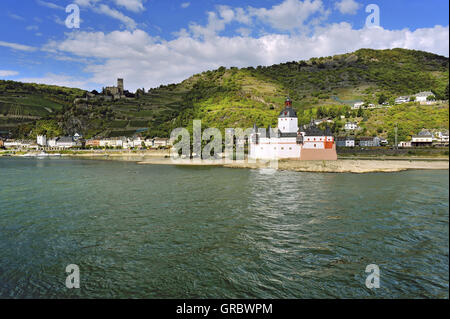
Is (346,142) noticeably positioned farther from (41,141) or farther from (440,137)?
(41,141)

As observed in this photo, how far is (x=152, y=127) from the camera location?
152750mm

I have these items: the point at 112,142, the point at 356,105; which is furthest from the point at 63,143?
the point at 356,105

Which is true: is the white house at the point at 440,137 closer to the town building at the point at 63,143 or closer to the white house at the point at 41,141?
the town building at the point at 63,143

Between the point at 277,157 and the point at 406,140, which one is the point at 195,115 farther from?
the point at 406,140

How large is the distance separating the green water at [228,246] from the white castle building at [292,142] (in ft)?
134

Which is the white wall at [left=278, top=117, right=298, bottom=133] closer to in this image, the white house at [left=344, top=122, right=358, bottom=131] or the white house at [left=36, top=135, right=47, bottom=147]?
the white house at [left=344, top=122, right=358, bottom=131]

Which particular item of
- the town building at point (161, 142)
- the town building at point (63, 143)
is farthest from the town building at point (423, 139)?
the town building at point (63, 143)

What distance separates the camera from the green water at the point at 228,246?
32.4ft

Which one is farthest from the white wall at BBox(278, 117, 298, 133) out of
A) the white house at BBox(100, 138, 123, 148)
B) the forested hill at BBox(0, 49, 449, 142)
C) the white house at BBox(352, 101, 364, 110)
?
the white house at BBox(100, 138, 123, 148)

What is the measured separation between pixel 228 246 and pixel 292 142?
2236 inches

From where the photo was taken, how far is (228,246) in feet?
45.8

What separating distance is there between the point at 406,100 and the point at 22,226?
513 ft

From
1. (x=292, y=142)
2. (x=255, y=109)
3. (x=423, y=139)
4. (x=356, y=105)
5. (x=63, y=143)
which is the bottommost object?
(x=292, y=142)
